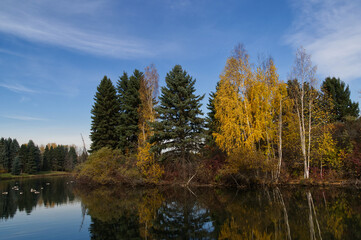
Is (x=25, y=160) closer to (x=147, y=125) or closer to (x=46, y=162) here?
(x=46, y=162)

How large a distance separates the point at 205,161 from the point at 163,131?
5.51 meters

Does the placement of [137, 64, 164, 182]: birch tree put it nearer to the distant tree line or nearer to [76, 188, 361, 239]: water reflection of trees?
[76, 188, 361, 239]: water reflection of trees

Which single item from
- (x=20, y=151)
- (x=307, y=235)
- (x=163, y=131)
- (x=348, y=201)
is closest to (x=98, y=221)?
(x=307, y=235)

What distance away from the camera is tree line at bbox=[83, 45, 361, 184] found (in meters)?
20.8

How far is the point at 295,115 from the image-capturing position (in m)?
22.8

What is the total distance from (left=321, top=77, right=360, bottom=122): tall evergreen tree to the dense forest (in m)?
7.20

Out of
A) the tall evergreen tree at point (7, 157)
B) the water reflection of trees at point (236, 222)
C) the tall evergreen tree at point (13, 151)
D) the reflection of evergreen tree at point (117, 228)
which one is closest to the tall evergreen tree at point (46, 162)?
the tall evergreen tree at point (13, 151)

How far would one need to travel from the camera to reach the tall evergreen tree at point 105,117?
35312mm

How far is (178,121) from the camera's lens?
2523 centimetres

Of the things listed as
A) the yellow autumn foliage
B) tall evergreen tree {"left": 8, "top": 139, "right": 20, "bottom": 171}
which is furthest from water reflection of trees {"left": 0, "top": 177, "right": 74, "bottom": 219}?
tall evergreen tree {"left": 8, "top": 139, "right": 20, "bottom": 171}

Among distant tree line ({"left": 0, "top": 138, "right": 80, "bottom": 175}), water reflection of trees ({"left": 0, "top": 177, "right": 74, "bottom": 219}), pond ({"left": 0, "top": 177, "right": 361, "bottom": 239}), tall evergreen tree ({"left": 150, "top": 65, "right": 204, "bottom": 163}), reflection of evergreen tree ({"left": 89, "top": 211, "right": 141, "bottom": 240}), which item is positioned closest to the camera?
pond ({"left": 0, "top": 177, "right": 361, "bottom": 239})

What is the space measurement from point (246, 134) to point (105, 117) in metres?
22.7

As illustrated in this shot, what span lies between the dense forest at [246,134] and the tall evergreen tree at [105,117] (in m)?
6.92

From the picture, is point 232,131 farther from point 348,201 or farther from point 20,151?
point 20,151
